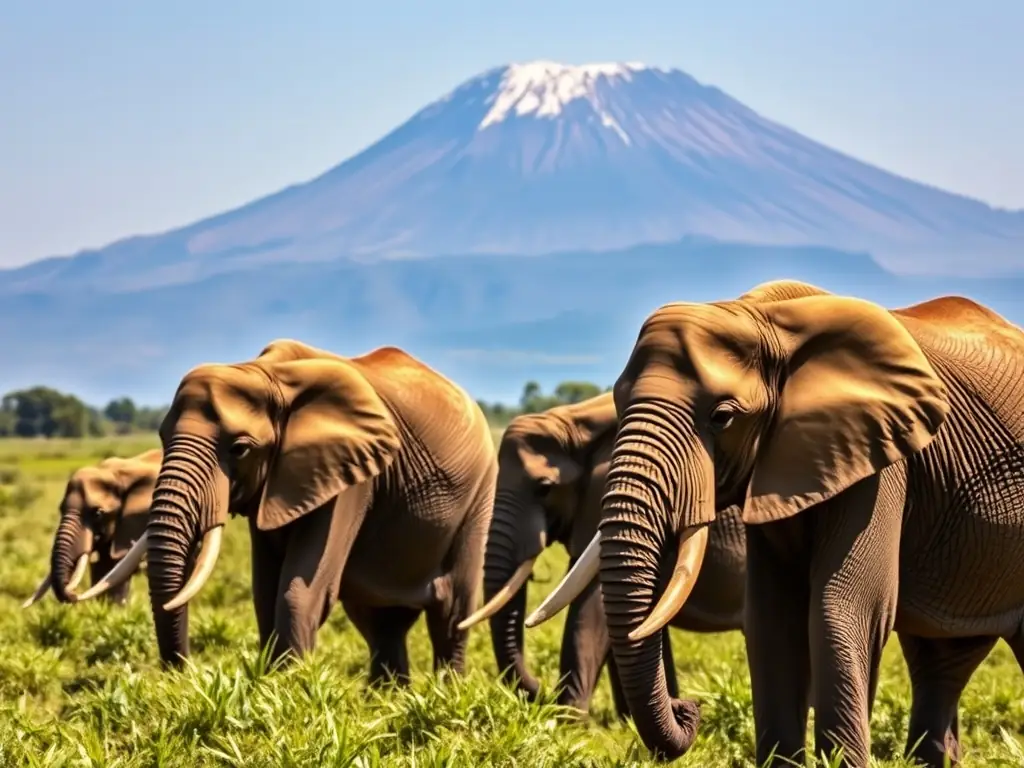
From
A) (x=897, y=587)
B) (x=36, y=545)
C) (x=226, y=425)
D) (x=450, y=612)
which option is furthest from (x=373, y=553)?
(x=36, y=545)

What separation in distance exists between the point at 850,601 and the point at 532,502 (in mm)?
4680

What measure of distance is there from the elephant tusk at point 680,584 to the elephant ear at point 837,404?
289 millimetres

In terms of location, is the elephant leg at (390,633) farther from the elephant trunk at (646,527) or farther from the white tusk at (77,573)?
the elephant trunk at (646,527)

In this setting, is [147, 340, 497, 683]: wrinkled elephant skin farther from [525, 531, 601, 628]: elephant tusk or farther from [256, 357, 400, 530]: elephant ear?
[525, 531, 601, 628]: elephant tusk

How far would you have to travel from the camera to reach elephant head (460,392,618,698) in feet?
36.0

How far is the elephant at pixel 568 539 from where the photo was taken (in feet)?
35.1

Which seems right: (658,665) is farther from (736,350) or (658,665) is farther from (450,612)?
(450,612)

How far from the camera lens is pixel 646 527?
618 centimetres

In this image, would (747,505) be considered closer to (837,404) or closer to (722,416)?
(722,416)

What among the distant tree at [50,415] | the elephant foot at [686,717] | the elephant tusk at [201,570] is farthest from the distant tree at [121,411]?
the elephant foot at [686,717]

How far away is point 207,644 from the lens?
13414mm

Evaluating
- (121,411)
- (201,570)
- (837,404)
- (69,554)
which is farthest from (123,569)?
(121,411)

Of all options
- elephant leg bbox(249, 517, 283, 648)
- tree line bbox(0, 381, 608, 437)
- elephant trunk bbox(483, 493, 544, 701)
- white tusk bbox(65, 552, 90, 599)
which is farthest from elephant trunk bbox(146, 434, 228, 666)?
tree line bbox(0, 381, 608, 437)

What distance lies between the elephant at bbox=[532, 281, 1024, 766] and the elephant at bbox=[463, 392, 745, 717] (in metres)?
3.45
